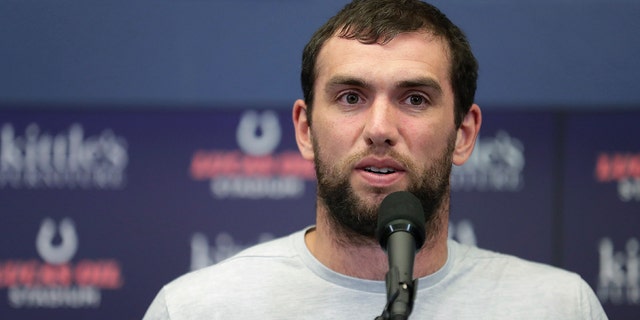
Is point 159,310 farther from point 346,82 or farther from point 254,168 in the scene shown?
point 254,168

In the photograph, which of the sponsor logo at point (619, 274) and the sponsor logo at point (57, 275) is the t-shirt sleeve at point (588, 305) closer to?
the sponsor logo at point (619, 274)

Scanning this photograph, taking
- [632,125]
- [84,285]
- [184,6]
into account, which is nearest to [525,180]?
[632,125]

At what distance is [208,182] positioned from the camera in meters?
2.45

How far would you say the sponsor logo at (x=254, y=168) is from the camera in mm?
2445

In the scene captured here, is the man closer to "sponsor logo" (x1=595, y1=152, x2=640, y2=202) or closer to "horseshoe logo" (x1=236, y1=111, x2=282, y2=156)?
"horseshoe logo" (x1=236, y1=111, x2=282, y2=156)

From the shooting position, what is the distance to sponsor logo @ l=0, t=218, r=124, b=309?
2439 millimetres

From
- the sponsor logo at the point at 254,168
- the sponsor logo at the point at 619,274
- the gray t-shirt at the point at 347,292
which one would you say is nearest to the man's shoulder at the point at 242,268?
the gray t-shirt at the point at 347,292

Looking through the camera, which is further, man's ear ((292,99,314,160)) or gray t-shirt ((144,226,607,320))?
man's ear ((292,99,314,160))

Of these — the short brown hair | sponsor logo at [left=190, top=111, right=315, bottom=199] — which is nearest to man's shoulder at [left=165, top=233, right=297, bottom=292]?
the short brown hair

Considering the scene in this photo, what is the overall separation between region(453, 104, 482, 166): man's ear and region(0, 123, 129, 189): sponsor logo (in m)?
1.10

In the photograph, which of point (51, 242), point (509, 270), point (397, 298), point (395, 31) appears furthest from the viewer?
point (51, 242)

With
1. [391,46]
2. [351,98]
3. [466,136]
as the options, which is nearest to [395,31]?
[391,46]

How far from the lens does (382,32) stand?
1.53 m

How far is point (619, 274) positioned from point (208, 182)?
3.62ft
